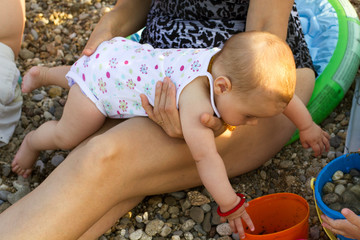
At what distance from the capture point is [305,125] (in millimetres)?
1951

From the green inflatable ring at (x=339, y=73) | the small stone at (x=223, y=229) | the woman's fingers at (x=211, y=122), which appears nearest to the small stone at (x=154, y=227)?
the small stone at (x=223, y=229)

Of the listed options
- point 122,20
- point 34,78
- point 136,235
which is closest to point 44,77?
point 34,78

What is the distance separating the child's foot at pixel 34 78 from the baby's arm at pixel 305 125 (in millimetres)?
1160

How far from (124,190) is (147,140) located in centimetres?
20

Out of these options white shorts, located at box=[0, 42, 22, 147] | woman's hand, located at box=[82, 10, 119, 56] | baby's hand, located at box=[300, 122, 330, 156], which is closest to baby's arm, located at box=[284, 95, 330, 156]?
baby's hand, located at box=[300, 122, 330, 156]

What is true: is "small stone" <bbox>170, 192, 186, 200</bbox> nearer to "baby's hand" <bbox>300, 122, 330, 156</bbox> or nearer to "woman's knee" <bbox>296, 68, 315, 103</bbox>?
"baby's hand" <bbox>300, 122, 330, 156</bbox>

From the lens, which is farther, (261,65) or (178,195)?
(178,195)

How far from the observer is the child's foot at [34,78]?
2.26 meters

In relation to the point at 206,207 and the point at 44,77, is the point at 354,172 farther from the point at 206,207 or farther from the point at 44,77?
the point at 44,77

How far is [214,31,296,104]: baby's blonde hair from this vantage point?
4.99 ft

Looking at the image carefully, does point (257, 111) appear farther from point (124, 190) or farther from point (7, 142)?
point (7, 142)

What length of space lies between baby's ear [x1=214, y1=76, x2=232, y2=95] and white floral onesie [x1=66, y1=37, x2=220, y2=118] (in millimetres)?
135

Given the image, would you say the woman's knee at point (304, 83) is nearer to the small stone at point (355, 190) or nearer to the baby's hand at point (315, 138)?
the baby's hand at point (315, 138)

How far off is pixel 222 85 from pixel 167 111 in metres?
0.24
